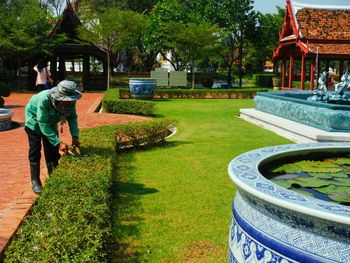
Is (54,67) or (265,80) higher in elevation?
(54,67)

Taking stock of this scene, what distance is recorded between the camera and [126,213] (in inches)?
212

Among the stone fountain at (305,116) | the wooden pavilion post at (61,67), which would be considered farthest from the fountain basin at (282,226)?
the wooden pavilion post at (61,67)

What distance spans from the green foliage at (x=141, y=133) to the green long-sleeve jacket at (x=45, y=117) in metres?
3.49

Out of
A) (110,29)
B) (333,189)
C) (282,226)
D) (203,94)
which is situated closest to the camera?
(282,226)

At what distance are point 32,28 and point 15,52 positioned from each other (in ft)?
6.28

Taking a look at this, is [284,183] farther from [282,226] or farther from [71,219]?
[71,219]

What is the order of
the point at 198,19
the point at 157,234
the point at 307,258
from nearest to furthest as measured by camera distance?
the point at 307,258, the point at 157,234, the point at 198,19

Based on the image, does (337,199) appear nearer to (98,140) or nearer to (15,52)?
(98,140)

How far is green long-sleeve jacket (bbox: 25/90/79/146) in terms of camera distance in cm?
504

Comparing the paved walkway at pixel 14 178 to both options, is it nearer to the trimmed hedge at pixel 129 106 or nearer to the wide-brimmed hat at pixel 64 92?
the wide-brimmed hat at pixel 64 92

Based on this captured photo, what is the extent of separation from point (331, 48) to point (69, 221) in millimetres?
22570

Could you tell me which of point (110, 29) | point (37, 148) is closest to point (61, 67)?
point (110, 29)

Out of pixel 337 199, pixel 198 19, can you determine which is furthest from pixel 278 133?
pixel 198 19

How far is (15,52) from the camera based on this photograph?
24.6 meters
